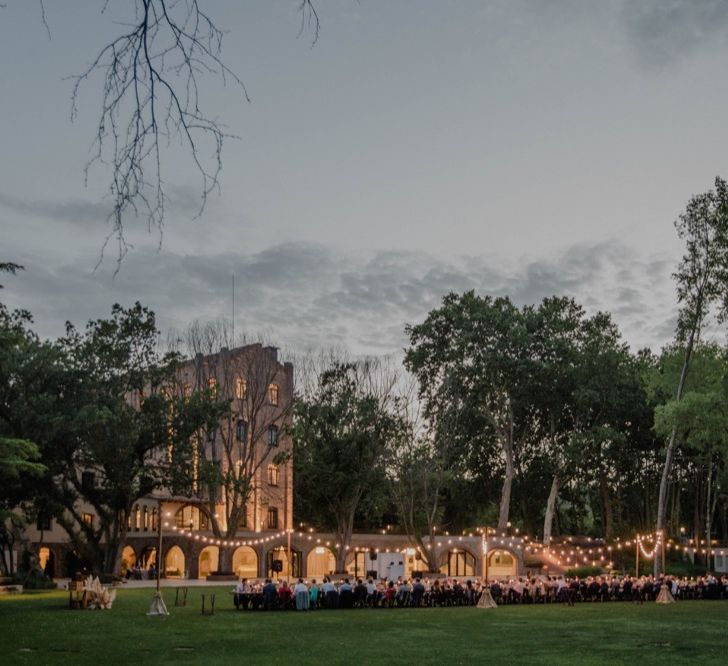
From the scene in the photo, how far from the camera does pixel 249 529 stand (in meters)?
57.0

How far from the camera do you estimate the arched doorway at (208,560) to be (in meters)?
55.6

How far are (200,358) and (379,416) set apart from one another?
34.6 ft

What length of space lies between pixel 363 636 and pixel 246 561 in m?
36.6

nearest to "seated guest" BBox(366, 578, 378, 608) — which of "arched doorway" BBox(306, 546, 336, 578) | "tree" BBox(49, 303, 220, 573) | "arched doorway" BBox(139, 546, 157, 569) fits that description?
"tree" BBox(49, 303, 220, 573)

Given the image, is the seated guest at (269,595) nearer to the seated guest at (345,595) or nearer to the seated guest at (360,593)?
the seated guest at (345,595)

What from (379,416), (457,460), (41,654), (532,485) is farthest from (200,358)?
(41,654)

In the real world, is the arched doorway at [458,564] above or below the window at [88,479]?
below

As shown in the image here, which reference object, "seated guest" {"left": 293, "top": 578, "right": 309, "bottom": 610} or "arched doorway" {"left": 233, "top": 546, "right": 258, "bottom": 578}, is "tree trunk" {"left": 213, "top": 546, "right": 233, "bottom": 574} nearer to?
"arched doorway" {"left": 233, "top": 546, "right": 258, "bottom": 578}

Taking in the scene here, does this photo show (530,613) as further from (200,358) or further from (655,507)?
(655,507)

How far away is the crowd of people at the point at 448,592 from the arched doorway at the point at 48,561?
23.2 m

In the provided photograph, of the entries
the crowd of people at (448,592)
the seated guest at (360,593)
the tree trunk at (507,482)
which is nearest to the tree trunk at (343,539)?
the tree trunk at (507,482)

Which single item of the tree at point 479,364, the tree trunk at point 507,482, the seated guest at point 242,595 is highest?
the tree at point 479,364

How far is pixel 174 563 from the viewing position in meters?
55.9

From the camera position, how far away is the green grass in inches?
690
